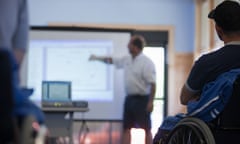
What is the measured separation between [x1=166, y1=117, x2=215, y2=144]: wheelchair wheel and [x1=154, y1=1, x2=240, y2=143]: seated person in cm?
9

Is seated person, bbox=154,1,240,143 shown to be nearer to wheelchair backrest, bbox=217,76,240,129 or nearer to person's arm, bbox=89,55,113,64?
wheelchair backrest, bbox=217,76,240,129

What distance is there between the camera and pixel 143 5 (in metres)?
7.38

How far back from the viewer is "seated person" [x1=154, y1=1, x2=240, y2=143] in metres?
2.27

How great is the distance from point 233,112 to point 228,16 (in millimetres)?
501

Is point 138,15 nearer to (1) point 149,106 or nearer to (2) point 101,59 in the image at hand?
(2) point 101,59

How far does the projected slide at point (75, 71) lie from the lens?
6.05 metres

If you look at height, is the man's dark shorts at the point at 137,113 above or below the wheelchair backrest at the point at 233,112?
below

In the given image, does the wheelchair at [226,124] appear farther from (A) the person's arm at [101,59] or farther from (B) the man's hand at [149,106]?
(A) the person's arm at [101,59]

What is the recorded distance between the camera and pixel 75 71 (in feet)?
19.9

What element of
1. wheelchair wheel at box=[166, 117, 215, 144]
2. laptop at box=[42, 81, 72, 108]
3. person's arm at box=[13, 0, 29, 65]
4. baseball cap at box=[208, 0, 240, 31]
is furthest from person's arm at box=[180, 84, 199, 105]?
laptop at box=[42, 81, 72, 108]

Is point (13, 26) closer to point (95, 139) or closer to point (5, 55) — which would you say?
point (5, 55)

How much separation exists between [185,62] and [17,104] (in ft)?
21.1

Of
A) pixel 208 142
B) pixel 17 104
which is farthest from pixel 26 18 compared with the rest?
pixel 208 142

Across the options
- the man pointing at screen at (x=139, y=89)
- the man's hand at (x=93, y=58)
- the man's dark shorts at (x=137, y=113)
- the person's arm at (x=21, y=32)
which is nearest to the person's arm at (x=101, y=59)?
the man's hand at (x=93, y=58)
